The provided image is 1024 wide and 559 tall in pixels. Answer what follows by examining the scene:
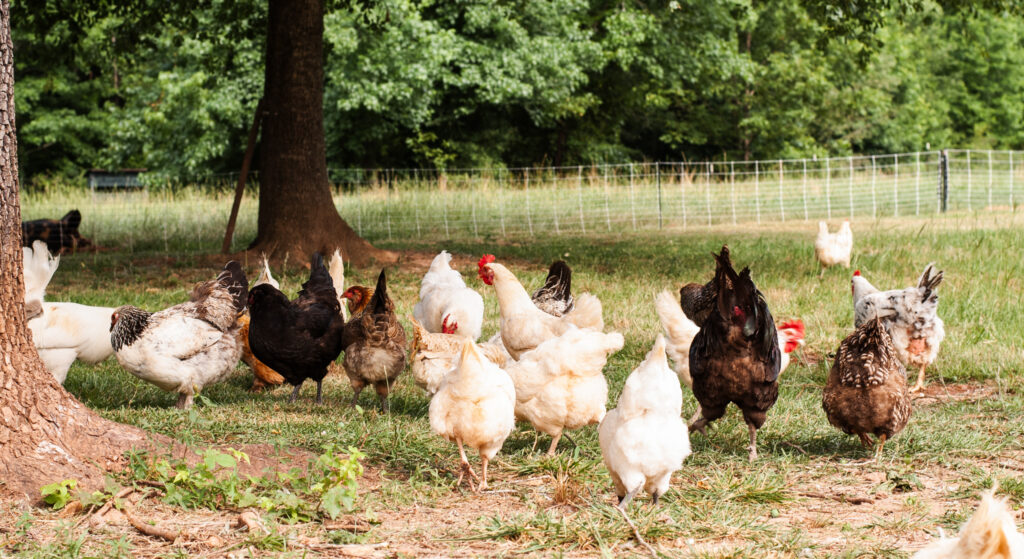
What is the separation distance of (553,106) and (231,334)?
25.0m

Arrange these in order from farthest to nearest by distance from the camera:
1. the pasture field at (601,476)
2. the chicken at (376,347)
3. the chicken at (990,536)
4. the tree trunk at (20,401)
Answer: the chicken at (376,347), the tree trunk at (20,401), the pasture field at (601,476), the chicken at (990,536)

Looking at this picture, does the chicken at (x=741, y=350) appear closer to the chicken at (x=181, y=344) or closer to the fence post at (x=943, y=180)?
the chicken at (x=181, y=344)

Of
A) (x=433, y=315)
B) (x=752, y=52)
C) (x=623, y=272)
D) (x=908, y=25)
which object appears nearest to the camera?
(x=433, y=315)

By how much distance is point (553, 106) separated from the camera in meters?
30.9

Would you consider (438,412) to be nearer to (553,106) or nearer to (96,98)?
(553,106)

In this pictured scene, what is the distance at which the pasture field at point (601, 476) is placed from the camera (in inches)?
150

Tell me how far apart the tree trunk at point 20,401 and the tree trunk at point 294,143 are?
25.4 feet

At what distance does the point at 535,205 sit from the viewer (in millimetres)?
19922

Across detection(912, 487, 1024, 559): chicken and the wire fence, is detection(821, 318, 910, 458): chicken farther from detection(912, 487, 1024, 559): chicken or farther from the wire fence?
the wire fence

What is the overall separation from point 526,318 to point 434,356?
1023 millimetres


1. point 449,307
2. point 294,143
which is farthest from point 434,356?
point 294,143

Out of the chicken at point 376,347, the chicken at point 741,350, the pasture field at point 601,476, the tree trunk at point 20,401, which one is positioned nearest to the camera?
the pasture field at point 601,476

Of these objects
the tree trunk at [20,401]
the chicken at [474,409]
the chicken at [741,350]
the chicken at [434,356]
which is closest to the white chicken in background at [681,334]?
the chicken at [741,350]

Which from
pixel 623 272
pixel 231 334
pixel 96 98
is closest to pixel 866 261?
pixel 623 272
